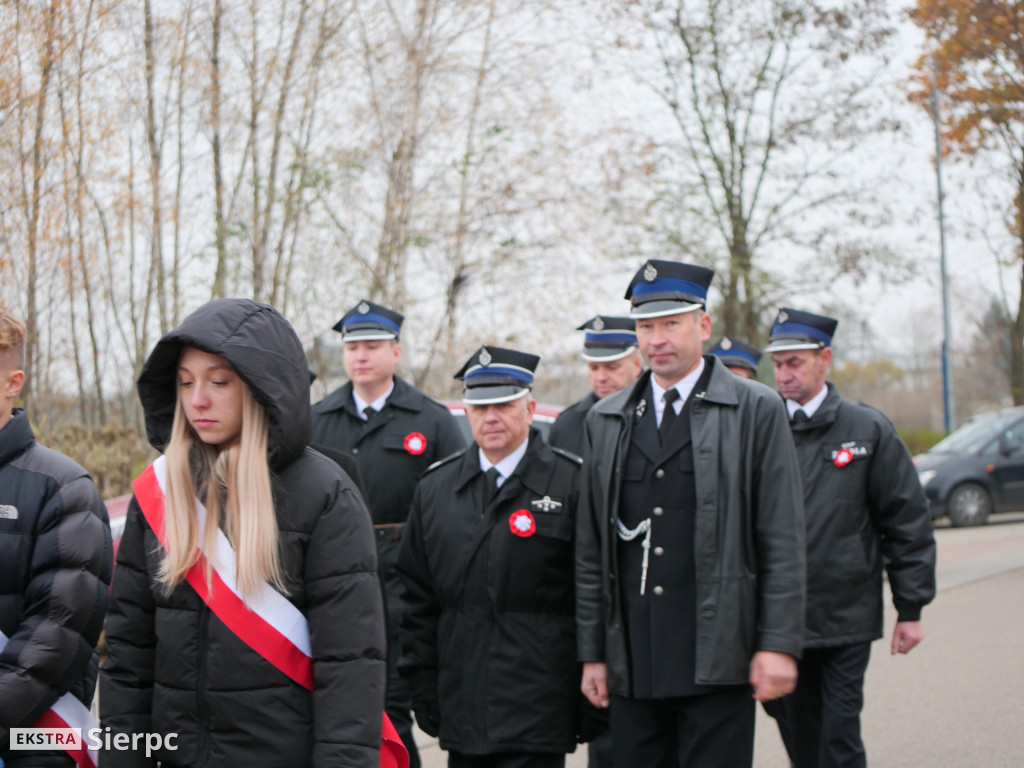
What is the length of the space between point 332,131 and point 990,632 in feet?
30.1

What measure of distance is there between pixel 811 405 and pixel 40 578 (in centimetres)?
340

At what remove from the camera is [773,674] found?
11.1 ft

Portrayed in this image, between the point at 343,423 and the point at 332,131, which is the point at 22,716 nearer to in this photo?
the point at 343,423

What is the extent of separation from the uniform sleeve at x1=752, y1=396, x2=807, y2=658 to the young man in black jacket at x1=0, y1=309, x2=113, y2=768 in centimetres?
211

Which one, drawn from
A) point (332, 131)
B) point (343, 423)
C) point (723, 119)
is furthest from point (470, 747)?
point (723, 119)

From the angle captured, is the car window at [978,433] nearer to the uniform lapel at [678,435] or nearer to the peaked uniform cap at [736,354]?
the peaked uniform cap at [736,354]

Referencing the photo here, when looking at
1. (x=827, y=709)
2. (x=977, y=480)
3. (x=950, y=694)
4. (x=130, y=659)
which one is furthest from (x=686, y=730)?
(x=977, y=480)

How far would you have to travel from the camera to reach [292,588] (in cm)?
269

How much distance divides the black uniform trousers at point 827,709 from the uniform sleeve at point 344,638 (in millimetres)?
2644

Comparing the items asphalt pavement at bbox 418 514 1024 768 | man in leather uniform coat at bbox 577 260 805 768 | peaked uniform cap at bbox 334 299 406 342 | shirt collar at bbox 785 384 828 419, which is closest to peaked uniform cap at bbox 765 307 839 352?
shirt collar at bbox 785 384 828 419

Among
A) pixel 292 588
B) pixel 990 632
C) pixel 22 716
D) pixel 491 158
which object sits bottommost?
pixel 990 632

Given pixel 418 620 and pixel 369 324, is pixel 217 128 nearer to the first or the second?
pixel 369 324

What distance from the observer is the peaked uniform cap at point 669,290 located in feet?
12.4

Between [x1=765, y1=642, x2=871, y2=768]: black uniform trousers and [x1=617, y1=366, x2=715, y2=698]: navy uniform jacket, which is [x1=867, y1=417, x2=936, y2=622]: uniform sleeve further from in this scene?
[x1=617, y1=366, x2=715, y2=698]: navy uniform jacket
